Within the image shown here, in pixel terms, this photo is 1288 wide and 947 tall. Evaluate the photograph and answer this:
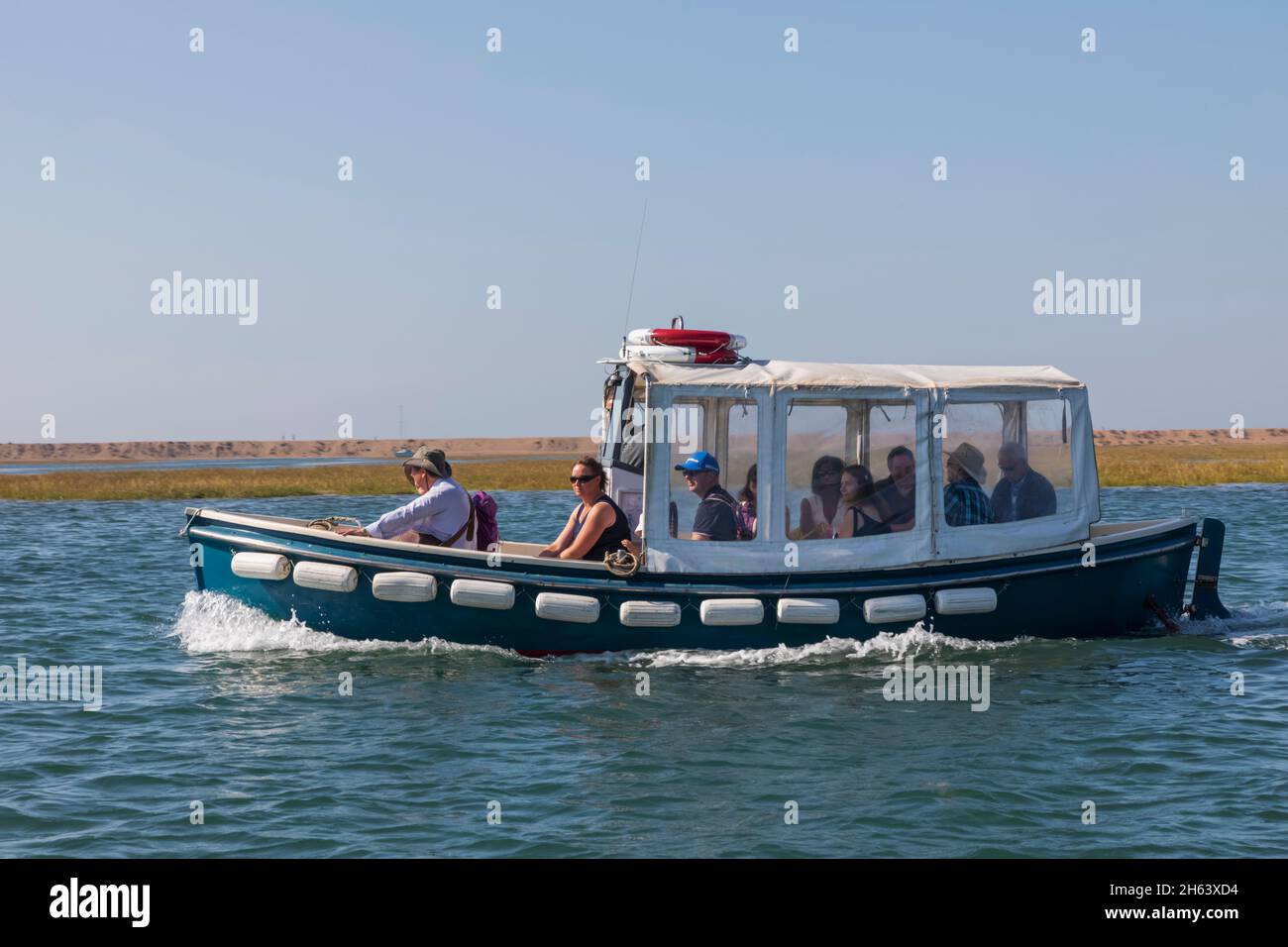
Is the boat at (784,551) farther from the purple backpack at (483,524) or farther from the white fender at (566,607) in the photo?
the purple backpack at (483,524)

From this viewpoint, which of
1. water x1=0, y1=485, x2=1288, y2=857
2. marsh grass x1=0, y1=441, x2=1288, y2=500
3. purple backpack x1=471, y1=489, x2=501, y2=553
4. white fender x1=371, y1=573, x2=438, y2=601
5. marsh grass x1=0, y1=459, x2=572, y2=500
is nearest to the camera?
water x1=0, y1=485, x2=1288, y2=857

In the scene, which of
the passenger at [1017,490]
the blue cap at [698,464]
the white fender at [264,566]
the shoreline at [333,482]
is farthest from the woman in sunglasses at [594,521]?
the shoreline at [333,482]

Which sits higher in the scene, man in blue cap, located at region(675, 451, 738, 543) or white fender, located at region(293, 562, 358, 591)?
man in blue cap, located at region(675, 451, 738, 543)

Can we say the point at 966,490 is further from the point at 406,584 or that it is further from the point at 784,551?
the point at 406,584

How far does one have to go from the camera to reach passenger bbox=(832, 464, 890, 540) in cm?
1237

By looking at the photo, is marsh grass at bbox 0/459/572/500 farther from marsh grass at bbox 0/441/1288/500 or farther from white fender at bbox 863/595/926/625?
white fender at bbox 863/595/926/625

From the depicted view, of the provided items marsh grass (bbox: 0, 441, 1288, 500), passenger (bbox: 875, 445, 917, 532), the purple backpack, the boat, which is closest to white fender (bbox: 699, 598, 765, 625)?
the boat

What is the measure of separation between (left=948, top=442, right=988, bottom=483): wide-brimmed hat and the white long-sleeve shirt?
188 inches

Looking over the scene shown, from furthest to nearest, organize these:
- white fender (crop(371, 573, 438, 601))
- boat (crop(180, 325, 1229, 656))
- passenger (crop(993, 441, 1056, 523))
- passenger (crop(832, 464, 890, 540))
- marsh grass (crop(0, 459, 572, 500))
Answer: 1. marsh grass (crop(0, 459, 572, 500))
2. passenger (crop(993, 441, 1056, 523))
3. passenger (crop(832, 464, 890, 540))
4. boat (crop(180, 325, 1229, 656))
5. white fender (crop(371, 573, 438, 601))

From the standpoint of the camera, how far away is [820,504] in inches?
486

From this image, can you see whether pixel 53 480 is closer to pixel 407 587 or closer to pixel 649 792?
pixel 407 587

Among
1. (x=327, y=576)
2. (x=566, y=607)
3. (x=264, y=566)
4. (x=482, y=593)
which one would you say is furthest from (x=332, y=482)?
(x=566, y=607)
